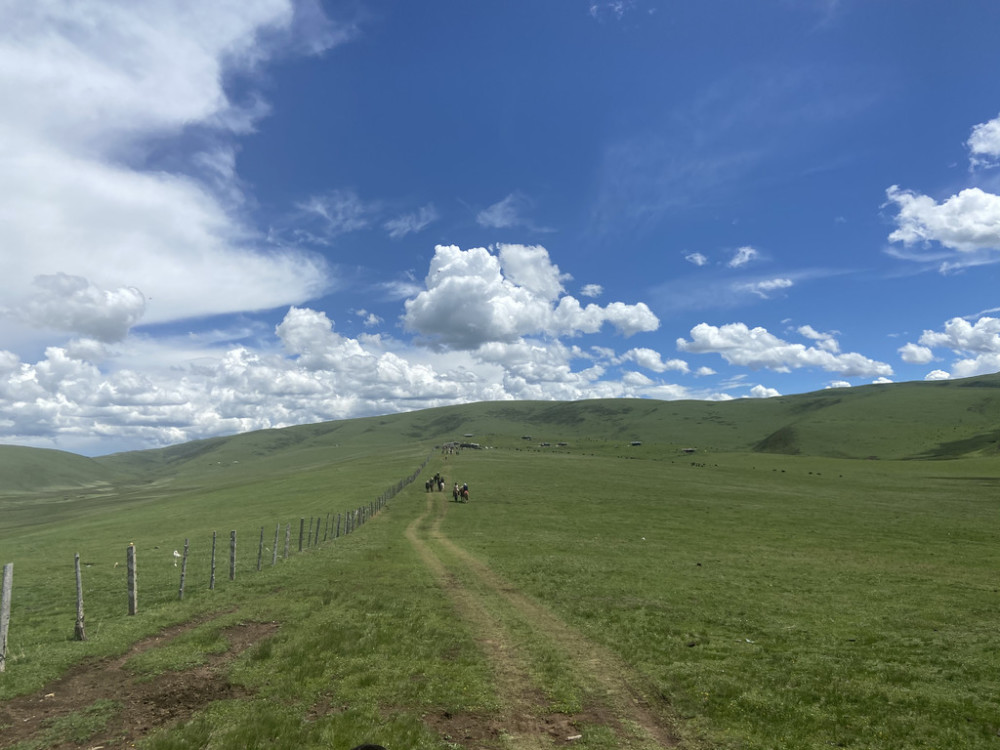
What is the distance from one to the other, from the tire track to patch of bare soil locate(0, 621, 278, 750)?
6.90 meters

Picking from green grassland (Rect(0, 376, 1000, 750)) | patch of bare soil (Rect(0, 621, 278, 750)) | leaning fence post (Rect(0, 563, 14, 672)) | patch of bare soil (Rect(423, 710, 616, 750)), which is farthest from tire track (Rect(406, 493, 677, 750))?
leaning fence post (Rect(0, 563, 14, 672))

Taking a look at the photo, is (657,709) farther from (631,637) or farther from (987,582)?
(987,582)

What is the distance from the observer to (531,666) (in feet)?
50.9

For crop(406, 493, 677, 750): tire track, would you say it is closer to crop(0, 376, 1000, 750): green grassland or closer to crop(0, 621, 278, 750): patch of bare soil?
crop(0, 376, 1000, 750): green grassland

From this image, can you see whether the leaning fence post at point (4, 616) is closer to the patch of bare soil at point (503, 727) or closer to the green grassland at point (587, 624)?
the green grassland at point (587, 624)

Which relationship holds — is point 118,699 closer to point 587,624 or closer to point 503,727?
point 503,727

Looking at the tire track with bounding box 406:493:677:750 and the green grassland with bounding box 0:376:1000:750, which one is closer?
the tire track with bounding box 406:493:677:750

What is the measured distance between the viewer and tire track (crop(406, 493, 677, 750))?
11766 mm

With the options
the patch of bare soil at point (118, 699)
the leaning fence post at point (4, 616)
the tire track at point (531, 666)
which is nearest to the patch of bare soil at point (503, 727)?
the tire track at point (531, 666)

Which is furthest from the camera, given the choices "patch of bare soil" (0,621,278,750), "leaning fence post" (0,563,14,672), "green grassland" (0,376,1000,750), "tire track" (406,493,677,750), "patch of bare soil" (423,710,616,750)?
"leaning fence post" (0,563,14,672)

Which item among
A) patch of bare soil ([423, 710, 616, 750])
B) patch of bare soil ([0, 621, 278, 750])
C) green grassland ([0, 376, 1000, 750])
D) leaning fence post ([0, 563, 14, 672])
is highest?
leaning fence post ([0, 563, 14, 672])

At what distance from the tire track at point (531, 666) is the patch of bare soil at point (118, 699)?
690cm

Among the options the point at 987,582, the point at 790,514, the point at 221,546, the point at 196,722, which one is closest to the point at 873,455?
the point at 790,514

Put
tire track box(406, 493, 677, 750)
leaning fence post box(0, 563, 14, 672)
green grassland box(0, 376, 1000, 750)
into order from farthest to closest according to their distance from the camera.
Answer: leaning fence post box(0, 563, 14, 672)
green grassland box(0, 376, 1000, 750)
tire track box(406, 493, 677, 750)
